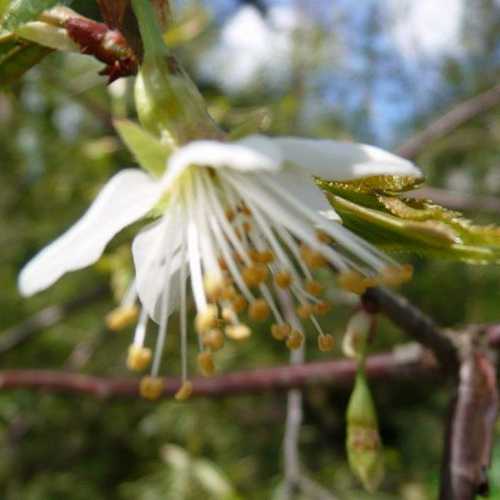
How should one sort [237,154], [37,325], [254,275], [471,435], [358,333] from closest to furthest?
[237,154] → [254,275] → [471,435] → [358,333] → [37,325]

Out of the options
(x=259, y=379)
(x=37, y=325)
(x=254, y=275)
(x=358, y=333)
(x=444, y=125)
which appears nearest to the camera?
(x=254, y=275)

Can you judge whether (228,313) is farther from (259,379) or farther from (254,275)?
(259,379)

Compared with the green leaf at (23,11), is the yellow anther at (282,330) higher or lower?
lower

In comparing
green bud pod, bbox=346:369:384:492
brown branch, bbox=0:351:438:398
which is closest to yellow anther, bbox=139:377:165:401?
green bud pod, bbox=346:369:384:492

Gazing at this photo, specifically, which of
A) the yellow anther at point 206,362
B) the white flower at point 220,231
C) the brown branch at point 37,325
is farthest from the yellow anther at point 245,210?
the brown branch at point 37,325

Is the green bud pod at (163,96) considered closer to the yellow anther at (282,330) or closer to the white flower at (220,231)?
the white flower at (220,231)

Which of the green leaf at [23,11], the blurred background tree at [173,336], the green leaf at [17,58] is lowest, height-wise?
the blurred background tree at [173,336]

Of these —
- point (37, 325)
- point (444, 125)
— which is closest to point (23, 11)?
point (444, 125)
